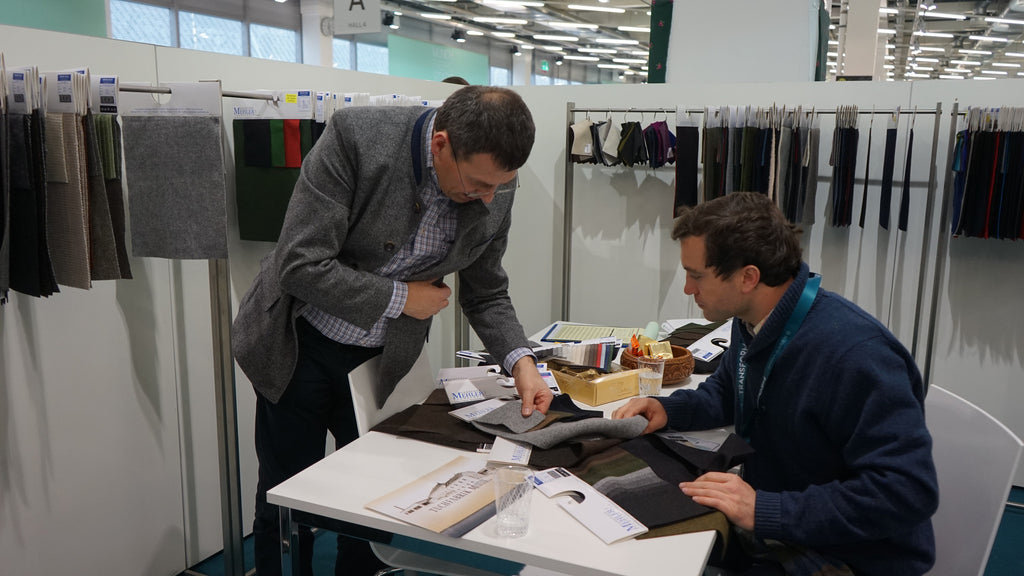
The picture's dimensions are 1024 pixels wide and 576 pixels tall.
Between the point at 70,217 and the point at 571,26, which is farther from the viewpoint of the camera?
the point at 571,26

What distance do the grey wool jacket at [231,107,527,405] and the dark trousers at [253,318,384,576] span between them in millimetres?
55

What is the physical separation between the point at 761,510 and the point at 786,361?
300 millimetres

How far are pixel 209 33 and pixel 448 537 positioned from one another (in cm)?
1040

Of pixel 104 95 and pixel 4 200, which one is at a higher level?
pixel 104 95

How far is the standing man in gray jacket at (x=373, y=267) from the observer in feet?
5.09

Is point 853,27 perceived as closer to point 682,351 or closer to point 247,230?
point 682,351

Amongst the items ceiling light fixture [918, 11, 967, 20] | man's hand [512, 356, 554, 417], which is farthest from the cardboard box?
ceiling light fixture [918, 11, 967, 20]

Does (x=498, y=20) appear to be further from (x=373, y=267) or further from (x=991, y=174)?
(x=373, y=267)

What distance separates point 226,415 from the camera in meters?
2.47

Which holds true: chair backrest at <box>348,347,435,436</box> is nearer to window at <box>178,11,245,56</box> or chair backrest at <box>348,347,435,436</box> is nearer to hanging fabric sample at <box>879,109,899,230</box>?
hanging fabric sample at <box>879,109,899,230</box>

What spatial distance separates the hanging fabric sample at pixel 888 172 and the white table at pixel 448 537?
3010mm

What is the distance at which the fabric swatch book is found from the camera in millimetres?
1284

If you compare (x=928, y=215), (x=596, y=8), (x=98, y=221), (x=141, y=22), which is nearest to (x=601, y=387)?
(x=98, y=221)

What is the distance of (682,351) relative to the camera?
7.37 ft
